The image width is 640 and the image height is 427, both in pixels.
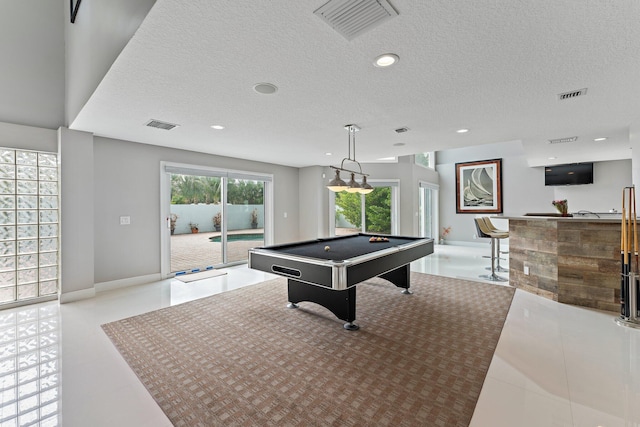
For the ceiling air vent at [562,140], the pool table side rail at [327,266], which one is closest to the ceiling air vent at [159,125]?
the pool table side rail at [327,266]

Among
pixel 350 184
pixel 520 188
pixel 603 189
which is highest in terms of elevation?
pixel 520 188

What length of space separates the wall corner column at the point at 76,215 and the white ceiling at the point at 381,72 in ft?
1.15

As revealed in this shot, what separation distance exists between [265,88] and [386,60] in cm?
111

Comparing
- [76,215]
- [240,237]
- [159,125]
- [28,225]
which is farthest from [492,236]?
[28,225]

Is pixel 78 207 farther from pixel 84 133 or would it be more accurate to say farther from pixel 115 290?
pixel 115 290

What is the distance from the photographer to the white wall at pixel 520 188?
6906 millimetres

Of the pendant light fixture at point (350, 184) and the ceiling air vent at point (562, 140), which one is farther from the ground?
the ceiling air vent at point (562, 140)

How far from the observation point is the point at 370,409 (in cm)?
179

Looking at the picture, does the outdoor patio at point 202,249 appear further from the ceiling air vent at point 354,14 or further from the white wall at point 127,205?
the ceiling air vent at point 354,14

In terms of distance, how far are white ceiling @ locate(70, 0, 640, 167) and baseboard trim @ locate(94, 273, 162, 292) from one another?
7.57 ft

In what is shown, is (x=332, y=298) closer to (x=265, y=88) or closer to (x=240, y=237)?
(x=265, y=88)

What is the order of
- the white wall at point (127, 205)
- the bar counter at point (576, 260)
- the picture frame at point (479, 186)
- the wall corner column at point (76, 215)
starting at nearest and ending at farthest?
the bar counter at point (576, 260) < the wall corner column at point (76, 215) < the white wall at point (127, 205) < the picture frame at point (479, 186)

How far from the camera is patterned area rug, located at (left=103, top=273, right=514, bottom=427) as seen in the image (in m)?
1.78

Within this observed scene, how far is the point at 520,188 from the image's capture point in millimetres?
8086
